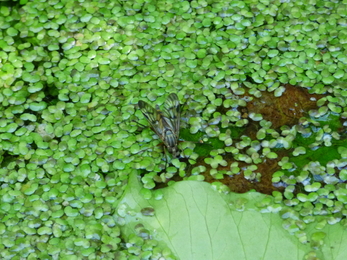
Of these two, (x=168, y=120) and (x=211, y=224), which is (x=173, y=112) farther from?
(x=211, y=224)

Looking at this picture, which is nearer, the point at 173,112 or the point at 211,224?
the point at 211,224

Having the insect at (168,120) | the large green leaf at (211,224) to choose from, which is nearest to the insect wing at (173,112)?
the insect at (168,120)

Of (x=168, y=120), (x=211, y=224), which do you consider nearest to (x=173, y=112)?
(x=168, y=120)

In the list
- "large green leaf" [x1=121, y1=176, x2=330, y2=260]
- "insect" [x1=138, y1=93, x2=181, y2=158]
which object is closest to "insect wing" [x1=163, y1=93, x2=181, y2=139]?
"insect" [x1=138, y1=93, x2=181, y2=158]

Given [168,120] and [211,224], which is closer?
[211,224]

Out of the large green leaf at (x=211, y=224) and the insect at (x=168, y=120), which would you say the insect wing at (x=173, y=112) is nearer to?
the insect at (x=168, y=120)

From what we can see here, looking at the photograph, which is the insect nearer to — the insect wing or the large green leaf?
the insect wing

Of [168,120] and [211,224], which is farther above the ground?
[168,120]
